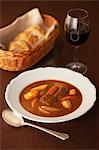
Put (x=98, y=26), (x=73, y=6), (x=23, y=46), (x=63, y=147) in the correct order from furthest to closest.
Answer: (x=73, y=6) < (x=98, y=26) < (x=23, y=46) < (x=63, y=147)

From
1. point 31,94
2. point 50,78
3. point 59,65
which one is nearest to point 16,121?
point 31,94

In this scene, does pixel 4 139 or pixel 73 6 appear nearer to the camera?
pixel 4 139

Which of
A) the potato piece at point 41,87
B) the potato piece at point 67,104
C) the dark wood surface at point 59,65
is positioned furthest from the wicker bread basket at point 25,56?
the potato piece at point 67,104

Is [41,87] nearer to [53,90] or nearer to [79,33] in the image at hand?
[53,90]

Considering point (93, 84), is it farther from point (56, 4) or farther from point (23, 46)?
point (56, 4)

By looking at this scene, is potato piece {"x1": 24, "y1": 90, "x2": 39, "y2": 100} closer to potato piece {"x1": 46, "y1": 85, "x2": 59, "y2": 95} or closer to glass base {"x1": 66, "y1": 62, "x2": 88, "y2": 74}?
potato piece {"x1": 46, "y1": 85, "x2": 59, "y2": 95}

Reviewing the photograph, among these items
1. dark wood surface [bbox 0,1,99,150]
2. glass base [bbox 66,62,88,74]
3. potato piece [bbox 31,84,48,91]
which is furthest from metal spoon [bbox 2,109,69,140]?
glass base [bbox 66,62,88,74]

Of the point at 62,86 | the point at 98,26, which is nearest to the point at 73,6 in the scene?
the point at 98,26

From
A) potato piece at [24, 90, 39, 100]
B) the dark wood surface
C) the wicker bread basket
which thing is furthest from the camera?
the wicker bread basket
